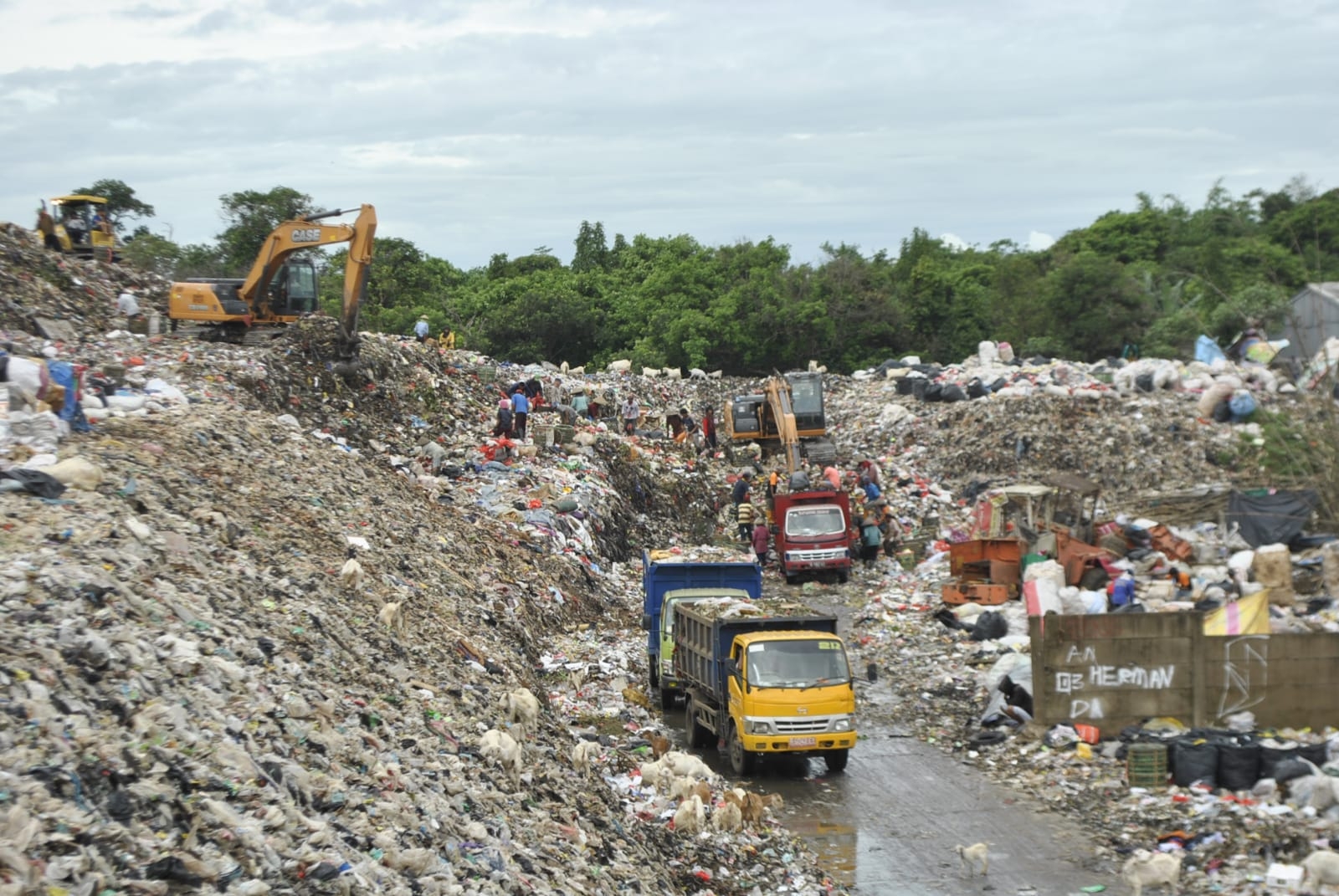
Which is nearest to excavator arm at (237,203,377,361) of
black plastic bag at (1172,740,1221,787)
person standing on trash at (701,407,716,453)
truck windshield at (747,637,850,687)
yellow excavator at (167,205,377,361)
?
yellow excavator at (167,205,377,361)

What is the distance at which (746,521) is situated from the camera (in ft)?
83.8

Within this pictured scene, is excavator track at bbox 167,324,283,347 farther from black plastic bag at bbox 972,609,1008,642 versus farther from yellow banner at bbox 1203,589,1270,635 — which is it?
yellow banner at bbox 1203,589,1270,635

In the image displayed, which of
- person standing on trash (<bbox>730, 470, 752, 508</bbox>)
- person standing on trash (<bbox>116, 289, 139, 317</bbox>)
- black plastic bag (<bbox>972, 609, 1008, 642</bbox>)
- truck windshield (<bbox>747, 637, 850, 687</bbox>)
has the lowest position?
black plastic bag (<bbox>972, 609, 1008, 642</bbox>)

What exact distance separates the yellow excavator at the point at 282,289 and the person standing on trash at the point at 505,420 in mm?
3102

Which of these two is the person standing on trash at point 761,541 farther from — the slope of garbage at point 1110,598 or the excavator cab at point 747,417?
the excavator cab at point 747,417

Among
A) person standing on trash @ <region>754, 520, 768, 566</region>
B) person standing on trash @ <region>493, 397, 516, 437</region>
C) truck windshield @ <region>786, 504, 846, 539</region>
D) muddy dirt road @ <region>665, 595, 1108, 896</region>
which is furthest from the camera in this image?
person standing on trash @ <region>493, 397, 516, 437</region>

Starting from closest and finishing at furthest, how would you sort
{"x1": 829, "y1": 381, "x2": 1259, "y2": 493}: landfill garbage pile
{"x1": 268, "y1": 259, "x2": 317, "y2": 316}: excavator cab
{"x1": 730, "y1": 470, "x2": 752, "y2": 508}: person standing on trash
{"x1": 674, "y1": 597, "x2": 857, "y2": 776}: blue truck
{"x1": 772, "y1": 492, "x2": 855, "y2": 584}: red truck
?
1. {"x1": 674, "y1": 597, "x2": 857, "y2": 776}: blue truck
2. {"x1": 772, "y1": 492, "x2": 855, "y2": 584}: red truck
3. {"x1": 268, "y1": 259, "x2": 317, "y2": 316}: excavator cab
4. {"x1": 730, "y1": 470, "x2": 752, "y2": 508}: person standing on trash
5. {"x1": 829, "y1": 381, "x2": 1259, "y2": 493}: landfill garbage pile

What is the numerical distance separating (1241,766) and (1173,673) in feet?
6.22

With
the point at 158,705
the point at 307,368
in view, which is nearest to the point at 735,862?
the point at 158,705

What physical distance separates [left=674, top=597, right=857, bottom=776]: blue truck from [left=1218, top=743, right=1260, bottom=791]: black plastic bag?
332cm

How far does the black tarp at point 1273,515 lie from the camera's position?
1983 centimetres

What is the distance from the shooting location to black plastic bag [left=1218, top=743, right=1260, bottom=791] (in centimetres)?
1098

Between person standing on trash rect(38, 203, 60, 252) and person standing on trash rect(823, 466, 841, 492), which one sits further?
person standing on trash rect(38, 203, 60, 252)

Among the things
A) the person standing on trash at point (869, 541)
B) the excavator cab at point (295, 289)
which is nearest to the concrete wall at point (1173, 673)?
the person standing on trash at point (869, 541)
